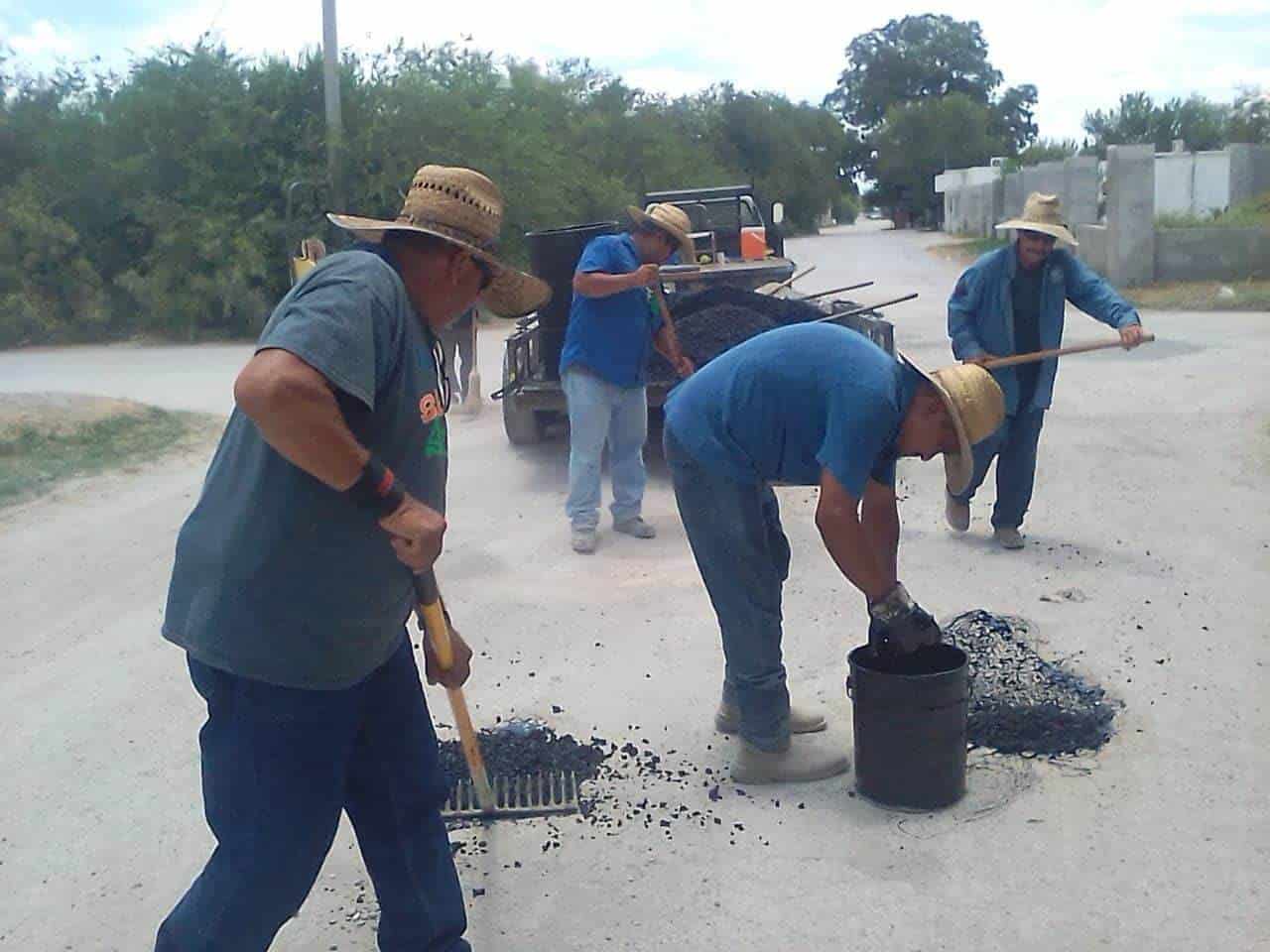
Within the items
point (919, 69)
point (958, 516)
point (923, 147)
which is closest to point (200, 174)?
point (958, 516)

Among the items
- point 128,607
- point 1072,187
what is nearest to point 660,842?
point 128,607

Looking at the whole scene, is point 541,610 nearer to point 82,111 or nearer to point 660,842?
point 660,842

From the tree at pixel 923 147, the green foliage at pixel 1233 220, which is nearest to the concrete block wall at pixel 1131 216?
the green foliage at pixel 1233 220

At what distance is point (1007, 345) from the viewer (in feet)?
22.6

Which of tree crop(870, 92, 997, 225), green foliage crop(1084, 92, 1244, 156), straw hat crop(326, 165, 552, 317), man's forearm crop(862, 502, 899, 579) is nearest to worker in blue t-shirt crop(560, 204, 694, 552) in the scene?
man's forearm crop(862, 502, 899, 579)

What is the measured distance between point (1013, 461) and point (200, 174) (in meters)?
17.7

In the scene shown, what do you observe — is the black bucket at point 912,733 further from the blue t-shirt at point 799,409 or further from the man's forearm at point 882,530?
the blue t-shirt at point 799,409

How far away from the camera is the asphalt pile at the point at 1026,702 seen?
177 inches

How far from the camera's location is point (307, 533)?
2.62m

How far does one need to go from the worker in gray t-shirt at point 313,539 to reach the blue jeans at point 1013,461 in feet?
15.0

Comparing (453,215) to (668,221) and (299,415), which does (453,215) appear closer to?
(299,415)

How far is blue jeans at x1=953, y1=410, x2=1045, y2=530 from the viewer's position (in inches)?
273

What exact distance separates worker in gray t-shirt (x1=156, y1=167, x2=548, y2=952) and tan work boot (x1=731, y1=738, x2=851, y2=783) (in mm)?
1688

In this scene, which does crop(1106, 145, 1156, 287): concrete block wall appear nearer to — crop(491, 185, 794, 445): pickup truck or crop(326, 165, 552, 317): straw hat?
crop(491, 185, 794, 445): pickup truck
